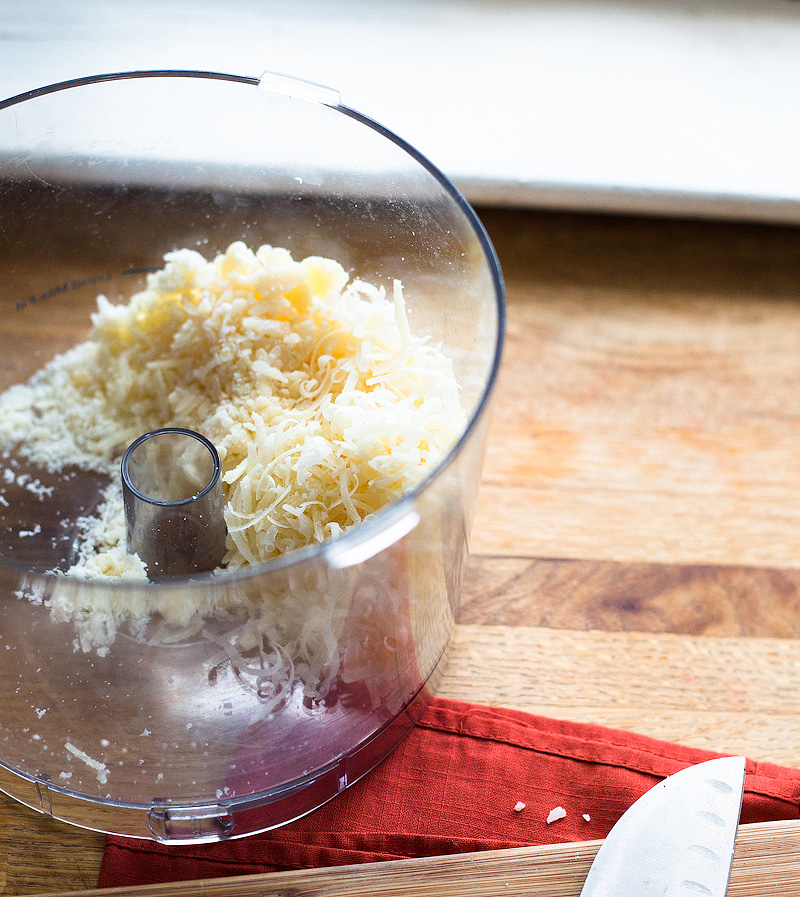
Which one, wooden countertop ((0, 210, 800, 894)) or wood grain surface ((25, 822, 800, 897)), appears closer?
wood grain surface ((25, 822, 800, 897))

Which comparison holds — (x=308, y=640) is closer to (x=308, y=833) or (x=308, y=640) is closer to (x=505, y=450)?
(x=308, y=833)

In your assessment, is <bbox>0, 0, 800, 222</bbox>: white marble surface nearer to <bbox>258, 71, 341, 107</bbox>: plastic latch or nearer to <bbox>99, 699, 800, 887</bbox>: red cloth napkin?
<bbox>258, 71, 341, 107</bbox>: plastic latch

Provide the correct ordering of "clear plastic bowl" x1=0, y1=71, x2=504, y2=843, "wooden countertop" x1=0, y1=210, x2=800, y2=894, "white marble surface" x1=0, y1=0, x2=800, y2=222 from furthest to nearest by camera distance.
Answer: "white marble surface" x1=0, y1=0, x2=800, y2=222 < "wooden countertop" x1=0, y1=210, x2=800, y2=894 < "clear plastic bowl" x1=0, y1=71, x2=504, y2=843

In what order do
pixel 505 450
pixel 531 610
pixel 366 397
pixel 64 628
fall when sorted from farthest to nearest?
pixel 505 450
pixel 531 610
pixel 366 397
pixel 64 628

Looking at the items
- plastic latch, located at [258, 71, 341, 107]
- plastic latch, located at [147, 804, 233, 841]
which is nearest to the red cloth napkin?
plastic latch, located at [147, 804, 233, 841]

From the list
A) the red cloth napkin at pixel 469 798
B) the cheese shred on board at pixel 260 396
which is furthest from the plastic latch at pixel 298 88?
the red cloth napkin at pixel 469 798

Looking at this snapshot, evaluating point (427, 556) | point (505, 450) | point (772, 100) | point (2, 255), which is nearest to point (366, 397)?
point (427, 556)
